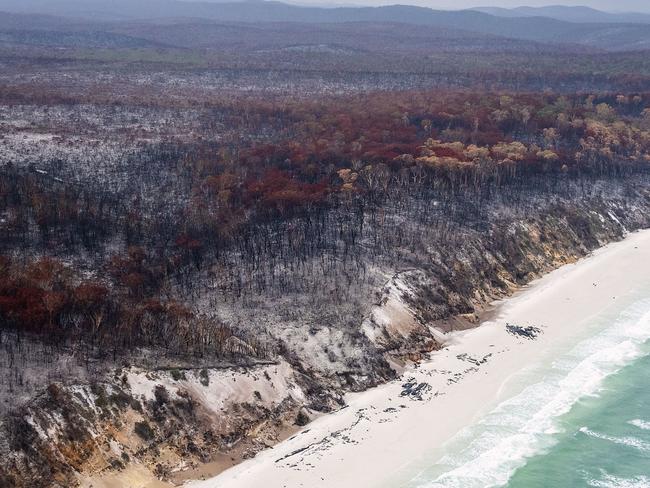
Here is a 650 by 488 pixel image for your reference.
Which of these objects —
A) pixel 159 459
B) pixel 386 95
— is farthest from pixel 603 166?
pixel 159 459

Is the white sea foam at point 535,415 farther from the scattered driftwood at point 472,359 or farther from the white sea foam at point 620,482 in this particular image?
the scattered driftwood at point 472,359

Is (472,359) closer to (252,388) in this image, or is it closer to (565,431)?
(565,431)

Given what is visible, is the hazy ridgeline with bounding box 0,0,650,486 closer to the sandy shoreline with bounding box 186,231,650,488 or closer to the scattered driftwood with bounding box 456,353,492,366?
the sandy shoreline with bounding box 186,231,650,488

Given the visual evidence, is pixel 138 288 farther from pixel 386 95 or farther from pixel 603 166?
pixel 386 95

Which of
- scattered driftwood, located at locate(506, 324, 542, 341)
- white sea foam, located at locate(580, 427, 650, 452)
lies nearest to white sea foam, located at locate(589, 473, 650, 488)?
white sea foam, located at locate(580, 427, 650, 452)

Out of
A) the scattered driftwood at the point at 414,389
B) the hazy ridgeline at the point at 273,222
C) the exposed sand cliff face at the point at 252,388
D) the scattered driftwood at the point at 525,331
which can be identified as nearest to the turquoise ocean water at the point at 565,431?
the scattered driftwood at the point at 525,331
